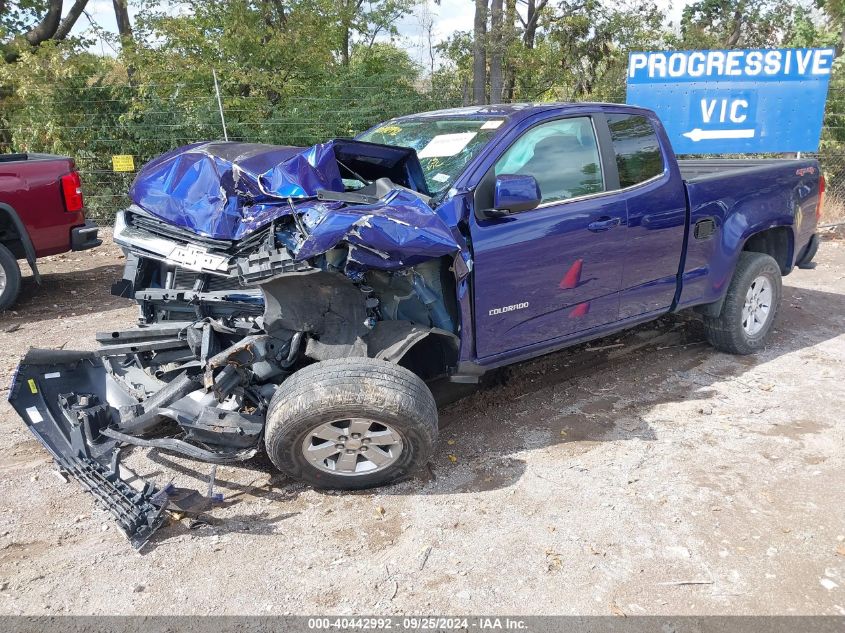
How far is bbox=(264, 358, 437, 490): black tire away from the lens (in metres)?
3.21

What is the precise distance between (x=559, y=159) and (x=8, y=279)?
555 cm

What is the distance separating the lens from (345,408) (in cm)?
321

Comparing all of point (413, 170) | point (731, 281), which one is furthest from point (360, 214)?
point (731, 281)

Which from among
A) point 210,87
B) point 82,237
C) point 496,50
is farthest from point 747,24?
point 82,237

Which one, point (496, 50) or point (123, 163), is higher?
point (496, 50)

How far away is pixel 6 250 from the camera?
6.66 m

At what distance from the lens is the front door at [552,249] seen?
3748 mm

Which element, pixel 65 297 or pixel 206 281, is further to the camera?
pixel 65 297

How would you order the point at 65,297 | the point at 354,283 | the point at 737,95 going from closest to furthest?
the point at 354,283, the point at 65,297, the point at 737,95

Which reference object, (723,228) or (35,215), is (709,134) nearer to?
(723,228)

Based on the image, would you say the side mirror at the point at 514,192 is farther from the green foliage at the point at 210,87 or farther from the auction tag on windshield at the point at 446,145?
the green foliage at the point at 210,87

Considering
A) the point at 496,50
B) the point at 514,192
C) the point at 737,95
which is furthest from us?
the point at 496,50

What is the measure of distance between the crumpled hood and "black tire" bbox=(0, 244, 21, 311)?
320 cm

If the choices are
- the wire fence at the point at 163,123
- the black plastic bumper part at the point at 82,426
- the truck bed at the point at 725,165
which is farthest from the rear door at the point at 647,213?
the wire fence at the point at 163,123
